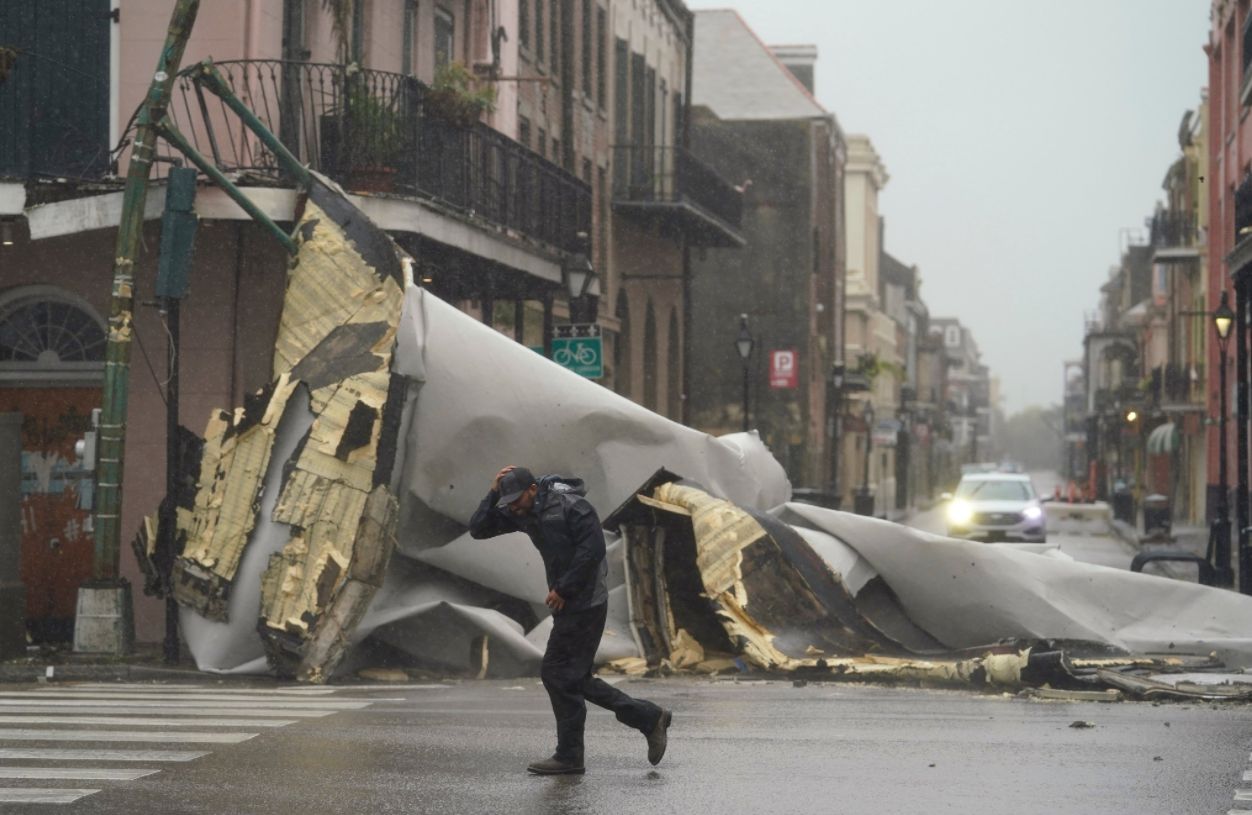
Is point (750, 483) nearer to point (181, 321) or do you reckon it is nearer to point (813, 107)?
point (181, 321)

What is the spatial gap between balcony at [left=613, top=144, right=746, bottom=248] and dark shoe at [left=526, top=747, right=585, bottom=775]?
27.4 m

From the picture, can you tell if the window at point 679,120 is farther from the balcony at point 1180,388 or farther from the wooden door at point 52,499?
the wooden door at point 52,499

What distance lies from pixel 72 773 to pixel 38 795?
0.69 meters

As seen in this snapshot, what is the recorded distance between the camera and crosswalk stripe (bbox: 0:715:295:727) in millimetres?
11328

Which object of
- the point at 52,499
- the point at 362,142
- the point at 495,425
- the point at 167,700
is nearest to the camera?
the point at 167,700

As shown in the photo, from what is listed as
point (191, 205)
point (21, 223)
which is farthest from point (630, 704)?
point (21, 223)

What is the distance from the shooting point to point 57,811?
808cm

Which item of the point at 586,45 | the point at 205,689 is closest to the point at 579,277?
the point at 586,45

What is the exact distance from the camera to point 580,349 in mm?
25781

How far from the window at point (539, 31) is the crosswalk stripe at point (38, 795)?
77.3 ft

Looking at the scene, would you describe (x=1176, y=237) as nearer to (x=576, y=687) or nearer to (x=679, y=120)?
(x=679, y=120)

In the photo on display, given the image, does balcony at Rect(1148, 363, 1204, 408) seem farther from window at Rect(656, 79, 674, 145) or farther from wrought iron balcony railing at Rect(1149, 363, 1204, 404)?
window at Rect(656, 79, 674, 145)

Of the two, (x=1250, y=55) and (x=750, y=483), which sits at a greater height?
(x=1250, y=55)

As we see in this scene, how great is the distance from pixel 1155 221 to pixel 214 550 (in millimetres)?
51957
